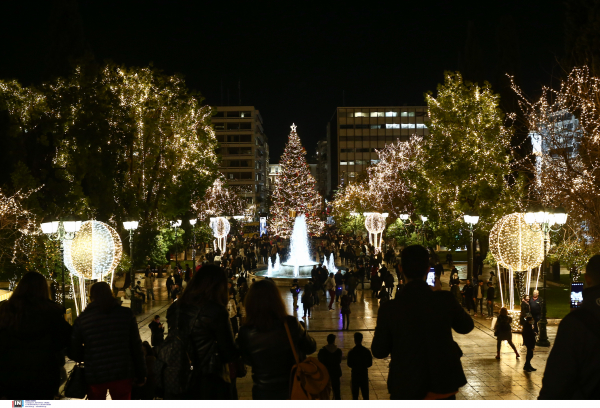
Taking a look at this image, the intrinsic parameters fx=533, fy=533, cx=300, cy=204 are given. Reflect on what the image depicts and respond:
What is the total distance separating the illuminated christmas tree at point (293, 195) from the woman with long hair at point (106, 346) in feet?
185

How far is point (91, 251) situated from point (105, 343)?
1228 cm

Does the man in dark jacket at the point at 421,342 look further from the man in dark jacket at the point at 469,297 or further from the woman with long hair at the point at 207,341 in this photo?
the man in dark jacket at the point at 469,297

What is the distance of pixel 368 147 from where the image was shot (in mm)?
111250

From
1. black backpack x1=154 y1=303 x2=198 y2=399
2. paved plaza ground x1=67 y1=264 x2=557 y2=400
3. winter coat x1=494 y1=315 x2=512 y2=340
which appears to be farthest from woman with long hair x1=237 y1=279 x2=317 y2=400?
winter coat x1=494 y1=315 x2=512 y2=340

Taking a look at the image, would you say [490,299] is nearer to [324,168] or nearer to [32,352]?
[32,352]

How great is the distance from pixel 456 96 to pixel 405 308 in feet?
92.8

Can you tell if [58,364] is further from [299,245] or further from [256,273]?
[299,245]

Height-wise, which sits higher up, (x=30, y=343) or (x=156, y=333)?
(x=30, y=343)

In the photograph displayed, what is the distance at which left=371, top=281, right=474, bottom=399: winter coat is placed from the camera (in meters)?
3.54

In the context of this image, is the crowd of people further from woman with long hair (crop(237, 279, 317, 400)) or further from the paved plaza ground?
the paved plaza ground

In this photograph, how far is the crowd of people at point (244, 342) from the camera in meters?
3.29

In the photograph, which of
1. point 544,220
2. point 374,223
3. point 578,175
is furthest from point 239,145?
point 544,220

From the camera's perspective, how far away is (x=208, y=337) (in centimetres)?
402

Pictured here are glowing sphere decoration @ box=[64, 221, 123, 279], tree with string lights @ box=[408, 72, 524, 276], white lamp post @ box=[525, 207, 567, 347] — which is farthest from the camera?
tree with string lights @ box=[408, 72, 524, 276]
